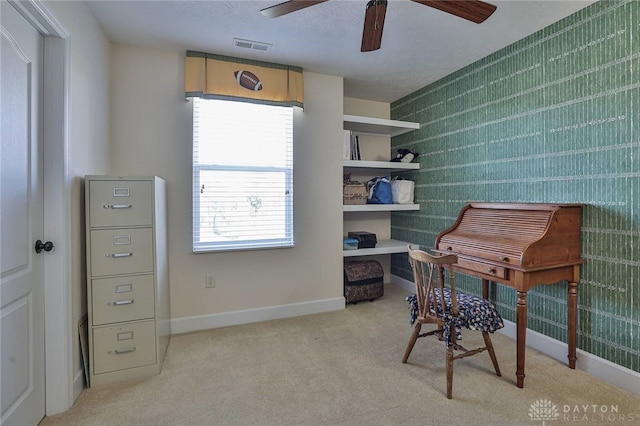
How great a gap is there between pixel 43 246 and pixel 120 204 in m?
0.45

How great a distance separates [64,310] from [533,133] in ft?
11.2

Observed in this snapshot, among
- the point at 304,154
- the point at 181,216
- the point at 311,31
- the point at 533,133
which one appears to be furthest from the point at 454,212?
the point at 181,216

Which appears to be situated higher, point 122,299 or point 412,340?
point 122,299

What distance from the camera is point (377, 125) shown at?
3.62 meters

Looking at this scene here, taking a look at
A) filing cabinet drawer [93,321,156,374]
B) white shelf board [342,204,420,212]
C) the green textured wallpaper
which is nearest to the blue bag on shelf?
white shelf board [342,204,420,212]

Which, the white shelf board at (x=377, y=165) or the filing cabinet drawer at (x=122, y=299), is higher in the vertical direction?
the white shelf board at (x=377, y=165)

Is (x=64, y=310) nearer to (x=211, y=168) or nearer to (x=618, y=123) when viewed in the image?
(x=211, y=168)

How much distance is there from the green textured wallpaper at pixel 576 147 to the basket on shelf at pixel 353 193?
1004 mm

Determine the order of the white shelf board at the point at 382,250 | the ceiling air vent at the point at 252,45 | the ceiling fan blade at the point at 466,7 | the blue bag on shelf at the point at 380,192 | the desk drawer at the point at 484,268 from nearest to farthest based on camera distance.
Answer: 1. the ceiling fan blade at the point at 466,7
2. the desk drawer at the point at 484,268
3. the ceiling air vent at the point at 252,45
4. the white shelf board at the point at 382,250
5. the blue bag on shelf at the point at 380,192

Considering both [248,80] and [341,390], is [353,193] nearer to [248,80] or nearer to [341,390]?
[248,80]

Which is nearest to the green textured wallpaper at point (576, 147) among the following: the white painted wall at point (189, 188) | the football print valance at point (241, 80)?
the white painted wall at point (189, 188)

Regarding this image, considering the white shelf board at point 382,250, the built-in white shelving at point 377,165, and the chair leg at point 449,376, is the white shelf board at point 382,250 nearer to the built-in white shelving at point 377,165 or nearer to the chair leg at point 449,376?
the built-in white shelving at point 377,165

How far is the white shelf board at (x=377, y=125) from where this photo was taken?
342 cm

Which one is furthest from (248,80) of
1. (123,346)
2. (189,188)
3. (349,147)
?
(123,346)
